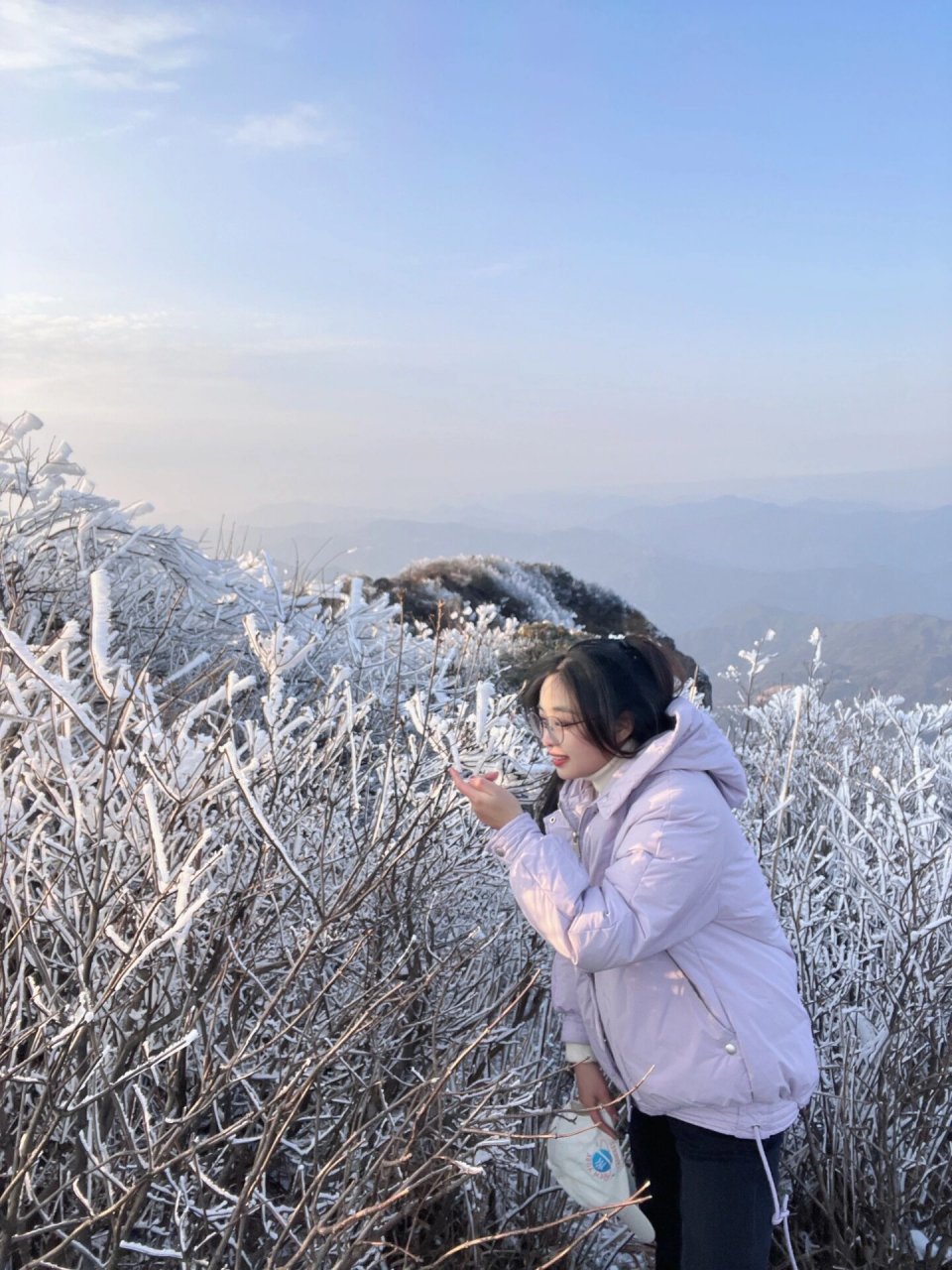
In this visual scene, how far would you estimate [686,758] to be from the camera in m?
2.03

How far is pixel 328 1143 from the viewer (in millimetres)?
2180

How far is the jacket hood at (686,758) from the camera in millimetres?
2029

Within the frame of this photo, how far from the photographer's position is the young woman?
1.93 meters

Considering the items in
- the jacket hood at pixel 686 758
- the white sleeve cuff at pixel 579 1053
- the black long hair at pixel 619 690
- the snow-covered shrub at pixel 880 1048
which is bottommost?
the snow-covered shrub at pixel 880 1048

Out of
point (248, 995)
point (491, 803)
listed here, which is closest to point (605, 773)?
point (491, 803)

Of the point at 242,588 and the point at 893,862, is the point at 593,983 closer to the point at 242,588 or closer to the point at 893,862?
the point at 893,862

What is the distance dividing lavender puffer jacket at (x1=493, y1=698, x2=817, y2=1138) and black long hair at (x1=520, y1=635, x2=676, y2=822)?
49 millimetres

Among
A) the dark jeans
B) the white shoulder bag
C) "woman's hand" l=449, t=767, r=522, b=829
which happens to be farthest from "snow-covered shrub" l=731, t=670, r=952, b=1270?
"woman's hand" l=449, t=767, r=522, b=829

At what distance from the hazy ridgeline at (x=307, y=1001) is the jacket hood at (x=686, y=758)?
44cm

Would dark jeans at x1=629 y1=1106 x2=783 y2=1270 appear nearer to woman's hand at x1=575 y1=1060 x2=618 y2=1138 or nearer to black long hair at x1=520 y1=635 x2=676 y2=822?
woman's hand at x1=575 y1=1060 x2=618 y2=1138

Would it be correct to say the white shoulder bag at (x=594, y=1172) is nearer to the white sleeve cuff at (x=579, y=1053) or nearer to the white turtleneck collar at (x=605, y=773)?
the white sleeve cuff at (x=579, y=1053)

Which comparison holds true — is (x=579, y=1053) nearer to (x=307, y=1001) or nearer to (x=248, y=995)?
(x=307, y=1001)

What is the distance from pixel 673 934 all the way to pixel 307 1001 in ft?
2.83

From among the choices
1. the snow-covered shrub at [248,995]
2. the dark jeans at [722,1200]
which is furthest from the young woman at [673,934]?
the snow-covered shrub at [248,995]
